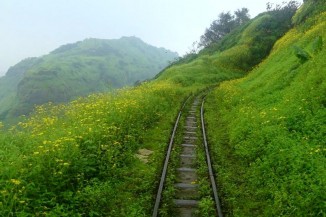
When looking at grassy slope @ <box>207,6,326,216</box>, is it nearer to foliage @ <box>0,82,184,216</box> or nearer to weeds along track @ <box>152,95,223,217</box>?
weeds along track @ <box>152,95,223,217</box>

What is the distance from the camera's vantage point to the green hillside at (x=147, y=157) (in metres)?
7.88

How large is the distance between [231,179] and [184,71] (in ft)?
108

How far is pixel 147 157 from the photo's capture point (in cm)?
1257

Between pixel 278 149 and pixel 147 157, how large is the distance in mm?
4594

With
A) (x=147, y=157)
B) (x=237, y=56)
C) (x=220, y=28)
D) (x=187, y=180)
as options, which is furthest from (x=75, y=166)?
(x=220, y=28)

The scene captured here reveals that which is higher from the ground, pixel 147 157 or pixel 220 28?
pixel 220 28

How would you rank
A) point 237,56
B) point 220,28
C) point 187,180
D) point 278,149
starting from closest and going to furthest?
point 187,180 → point 278,149 → point 237,56 → point 220,28

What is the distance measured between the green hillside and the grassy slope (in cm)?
3

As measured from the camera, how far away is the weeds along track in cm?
854

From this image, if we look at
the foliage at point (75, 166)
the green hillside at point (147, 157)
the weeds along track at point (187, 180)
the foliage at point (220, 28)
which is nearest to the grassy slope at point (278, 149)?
the green hillside at point (147, 157)

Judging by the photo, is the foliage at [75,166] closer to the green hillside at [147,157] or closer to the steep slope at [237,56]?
the green hillside at [147,157]

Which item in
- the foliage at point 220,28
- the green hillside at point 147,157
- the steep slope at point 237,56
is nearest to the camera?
the green hillside at point 147,157

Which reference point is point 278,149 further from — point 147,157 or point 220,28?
point 220,28

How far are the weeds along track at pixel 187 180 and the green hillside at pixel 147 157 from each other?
266 millimetres
